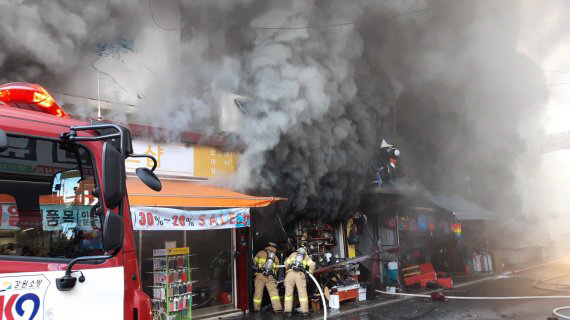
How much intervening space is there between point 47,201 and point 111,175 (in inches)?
20.2

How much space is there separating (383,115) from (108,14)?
810 cm

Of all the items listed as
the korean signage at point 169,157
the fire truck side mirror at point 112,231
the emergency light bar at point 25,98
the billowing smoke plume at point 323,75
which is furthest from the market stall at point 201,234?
the fire truck side mirror at point 112,231

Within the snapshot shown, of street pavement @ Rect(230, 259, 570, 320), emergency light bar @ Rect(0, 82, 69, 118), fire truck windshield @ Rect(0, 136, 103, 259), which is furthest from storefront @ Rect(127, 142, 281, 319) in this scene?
fire truck windshield @ Rect(0, 136, 103, 259)

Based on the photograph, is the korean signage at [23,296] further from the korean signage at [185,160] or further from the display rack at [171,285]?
the display rack at [171,285]

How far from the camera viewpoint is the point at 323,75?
30.5 ft

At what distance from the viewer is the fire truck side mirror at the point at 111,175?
2.26 metres

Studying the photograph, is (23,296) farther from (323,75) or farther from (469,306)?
(469,306)

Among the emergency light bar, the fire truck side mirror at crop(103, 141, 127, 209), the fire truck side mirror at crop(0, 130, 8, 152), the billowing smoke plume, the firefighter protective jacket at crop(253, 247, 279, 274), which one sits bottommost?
the firefighter protective jacket at crop(253, 247, 279, 274)

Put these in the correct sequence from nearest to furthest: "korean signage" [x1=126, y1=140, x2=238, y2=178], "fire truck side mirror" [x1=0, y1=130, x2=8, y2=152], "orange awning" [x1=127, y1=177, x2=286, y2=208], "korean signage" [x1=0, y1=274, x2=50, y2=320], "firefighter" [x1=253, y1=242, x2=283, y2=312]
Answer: "korean signage" [x1=0, y1=274, x2=50, y2=320], "fire truck side mirror" [x1=0, y1=130, x2=8, y2=152], "orange awning" [x1=127, y1=177, x2=286, y2=208], "korean signage" [x1=126, y1=140, x2=238, y2=178], "firefighter" [x1=253, y1=242, x2=283, y2=312]

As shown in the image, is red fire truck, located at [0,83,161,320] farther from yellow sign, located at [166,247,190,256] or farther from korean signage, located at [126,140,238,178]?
yellow sign, located at [166,247,190,256]

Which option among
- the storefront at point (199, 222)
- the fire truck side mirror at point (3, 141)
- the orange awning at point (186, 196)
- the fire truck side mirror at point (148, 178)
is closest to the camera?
the fire truck side mirror at point (3, 141)

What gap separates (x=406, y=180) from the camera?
44.2 ft

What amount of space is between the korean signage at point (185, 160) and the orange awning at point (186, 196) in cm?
21

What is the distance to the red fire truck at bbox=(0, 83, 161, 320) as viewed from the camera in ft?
7.23
